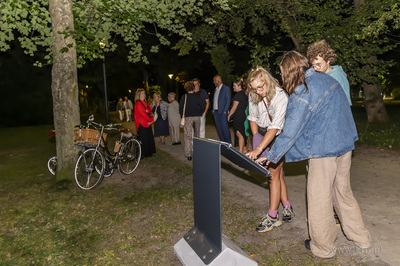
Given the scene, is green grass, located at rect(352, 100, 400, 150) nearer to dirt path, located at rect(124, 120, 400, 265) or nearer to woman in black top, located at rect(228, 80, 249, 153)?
dirt path, located at rect(124, 120, 400, 265)

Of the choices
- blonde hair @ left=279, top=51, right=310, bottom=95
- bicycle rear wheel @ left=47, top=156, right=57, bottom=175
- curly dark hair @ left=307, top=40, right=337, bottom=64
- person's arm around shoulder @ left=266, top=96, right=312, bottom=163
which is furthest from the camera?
bicycle rear wheel @ left=47, top=156, right=57, bottom=175

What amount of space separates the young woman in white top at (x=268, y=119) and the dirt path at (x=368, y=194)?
1.18 feet

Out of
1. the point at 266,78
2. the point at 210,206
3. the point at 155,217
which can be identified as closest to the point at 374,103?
the point at 155,217

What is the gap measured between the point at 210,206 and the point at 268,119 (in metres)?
1.56

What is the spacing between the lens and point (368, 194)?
5.80 m

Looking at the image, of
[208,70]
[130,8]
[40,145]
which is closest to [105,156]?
[130,8]

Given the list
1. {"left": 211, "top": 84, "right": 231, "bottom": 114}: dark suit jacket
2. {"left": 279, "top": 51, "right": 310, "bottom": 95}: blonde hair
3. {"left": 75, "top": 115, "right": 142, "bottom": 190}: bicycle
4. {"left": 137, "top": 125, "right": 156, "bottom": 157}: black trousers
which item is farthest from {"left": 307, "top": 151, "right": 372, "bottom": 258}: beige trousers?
{"left": 137, "top": 125, "right": 156, "bottom": 157}: black trousers

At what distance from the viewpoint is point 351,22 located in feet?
39.8

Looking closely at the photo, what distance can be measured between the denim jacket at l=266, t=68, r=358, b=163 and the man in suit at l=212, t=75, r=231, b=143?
6240 mm

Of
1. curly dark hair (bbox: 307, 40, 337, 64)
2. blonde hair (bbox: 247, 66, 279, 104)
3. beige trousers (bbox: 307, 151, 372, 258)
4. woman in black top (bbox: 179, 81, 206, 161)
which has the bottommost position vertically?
beige trousers (bbox: 307, 151, 372, 258)

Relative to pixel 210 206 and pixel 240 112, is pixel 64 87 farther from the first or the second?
pixel 210 206

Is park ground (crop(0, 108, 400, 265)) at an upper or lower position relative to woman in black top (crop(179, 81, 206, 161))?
lower

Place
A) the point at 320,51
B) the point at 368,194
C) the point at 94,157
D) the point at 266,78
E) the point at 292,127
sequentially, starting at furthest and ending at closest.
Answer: the point at 94,157 < the point at 368,194 < the point at 266,78 < the point at 320,51 < the point at 292,127

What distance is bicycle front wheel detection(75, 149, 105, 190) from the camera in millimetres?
7117
